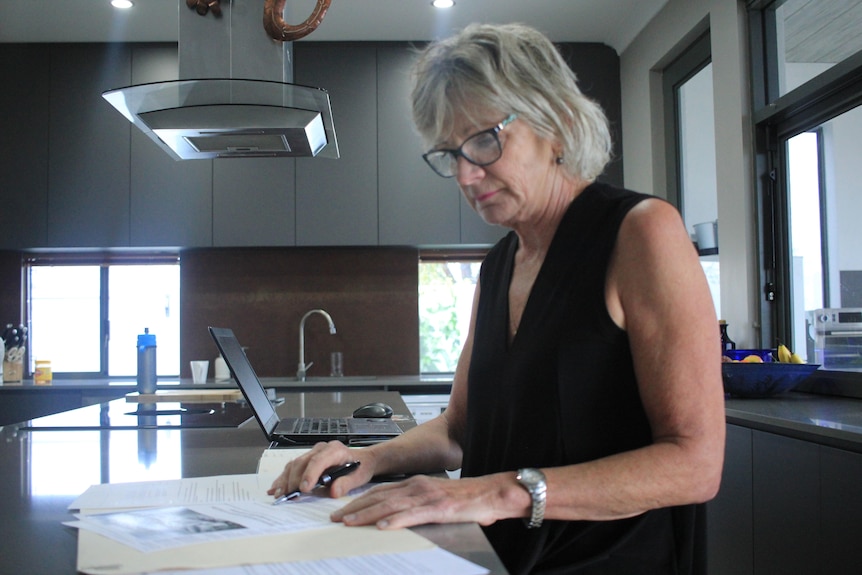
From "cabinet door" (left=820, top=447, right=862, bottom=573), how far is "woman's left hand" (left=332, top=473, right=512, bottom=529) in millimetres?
1215

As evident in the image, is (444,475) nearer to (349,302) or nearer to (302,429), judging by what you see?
(302,429)

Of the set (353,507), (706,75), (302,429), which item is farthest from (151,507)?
(706,75)

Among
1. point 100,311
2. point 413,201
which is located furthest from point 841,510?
point 100,311

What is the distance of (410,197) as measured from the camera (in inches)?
172

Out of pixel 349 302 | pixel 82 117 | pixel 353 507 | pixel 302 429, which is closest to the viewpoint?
pixel 353 507

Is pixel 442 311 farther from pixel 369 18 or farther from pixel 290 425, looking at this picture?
pixel 290 425

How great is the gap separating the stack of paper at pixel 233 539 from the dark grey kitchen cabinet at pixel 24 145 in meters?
3.71

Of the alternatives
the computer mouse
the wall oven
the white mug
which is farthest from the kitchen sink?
the wall oven

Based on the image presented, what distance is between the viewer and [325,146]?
2.79 meters

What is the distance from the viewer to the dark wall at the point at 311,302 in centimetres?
462

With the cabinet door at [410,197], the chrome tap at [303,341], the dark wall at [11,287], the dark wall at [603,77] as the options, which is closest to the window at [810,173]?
the dark wall at [603,77]

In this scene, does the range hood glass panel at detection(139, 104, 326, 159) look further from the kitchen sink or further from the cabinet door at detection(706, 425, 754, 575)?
the kitchen sink

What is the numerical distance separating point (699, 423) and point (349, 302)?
377cm

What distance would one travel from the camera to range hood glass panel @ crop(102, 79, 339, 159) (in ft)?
7.32
